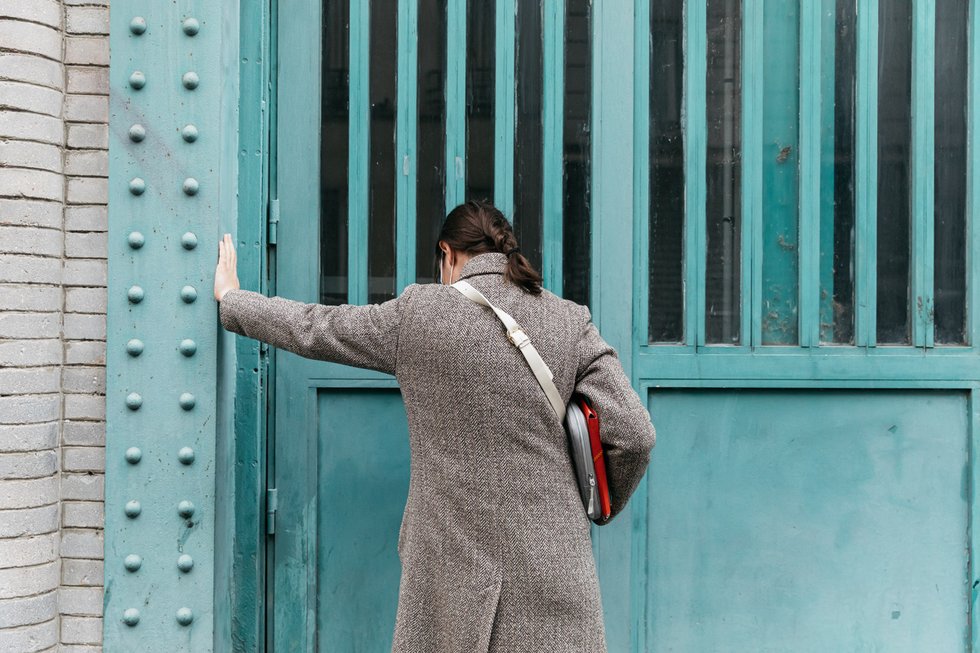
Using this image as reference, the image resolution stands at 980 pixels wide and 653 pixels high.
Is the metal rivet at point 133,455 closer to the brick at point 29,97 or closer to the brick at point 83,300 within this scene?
the brick at point 83,300

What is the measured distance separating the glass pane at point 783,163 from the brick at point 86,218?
2.10m

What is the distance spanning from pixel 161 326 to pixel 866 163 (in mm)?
2322

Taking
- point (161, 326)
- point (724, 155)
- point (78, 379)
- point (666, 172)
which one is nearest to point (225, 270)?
point (161, 326)

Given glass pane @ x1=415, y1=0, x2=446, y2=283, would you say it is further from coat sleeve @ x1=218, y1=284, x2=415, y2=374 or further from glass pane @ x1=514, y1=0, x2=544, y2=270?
coat sleeve @ x1=218, y1=284, x2=415, y2=374

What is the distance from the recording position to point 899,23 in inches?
128

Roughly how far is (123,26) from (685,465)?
7.18 feet

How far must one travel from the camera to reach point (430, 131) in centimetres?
314

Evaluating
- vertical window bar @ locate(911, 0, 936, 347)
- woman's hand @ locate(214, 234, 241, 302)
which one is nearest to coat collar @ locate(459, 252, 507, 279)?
woman's hand @ locate(214, 234, 241, 302)

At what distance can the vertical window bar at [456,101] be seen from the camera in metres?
3.12

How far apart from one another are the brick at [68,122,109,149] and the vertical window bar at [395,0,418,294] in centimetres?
90

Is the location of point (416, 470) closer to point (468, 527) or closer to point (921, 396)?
point (468, 527)

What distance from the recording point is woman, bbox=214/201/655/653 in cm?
232

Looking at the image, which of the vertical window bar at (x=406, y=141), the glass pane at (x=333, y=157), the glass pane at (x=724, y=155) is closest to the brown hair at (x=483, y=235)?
the vertical window bar at (x=406, y=141)

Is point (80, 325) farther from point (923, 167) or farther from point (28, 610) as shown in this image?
point (923, 167)
